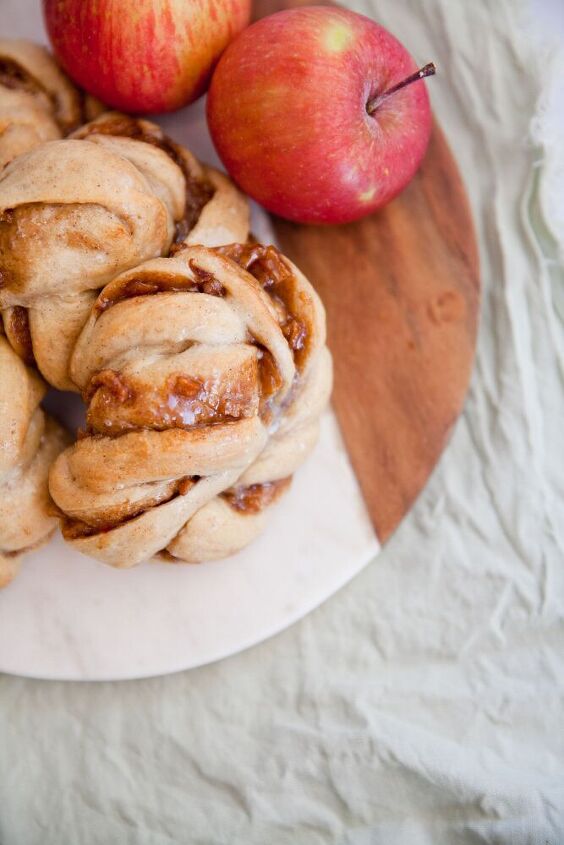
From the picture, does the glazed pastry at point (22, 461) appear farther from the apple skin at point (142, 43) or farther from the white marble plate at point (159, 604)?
the apple skin at point (142, 43)

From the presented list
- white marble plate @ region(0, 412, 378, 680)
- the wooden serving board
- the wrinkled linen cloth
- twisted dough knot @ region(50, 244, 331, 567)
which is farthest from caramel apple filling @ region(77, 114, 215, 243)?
white marble plate @ region(0, 412, 378, 680)

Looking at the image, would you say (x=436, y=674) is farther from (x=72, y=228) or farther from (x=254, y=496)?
(x=72, y=228)

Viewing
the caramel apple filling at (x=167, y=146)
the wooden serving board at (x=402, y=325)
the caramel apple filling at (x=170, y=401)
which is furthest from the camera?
the wooden serving board at (x=402, y=325)

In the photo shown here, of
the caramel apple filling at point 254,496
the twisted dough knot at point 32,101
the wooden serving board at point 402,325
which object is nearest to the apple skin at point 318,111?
the wooden serving board at point 402,325

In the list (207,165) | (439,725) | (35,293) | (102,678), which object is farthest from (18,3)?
(439,725)

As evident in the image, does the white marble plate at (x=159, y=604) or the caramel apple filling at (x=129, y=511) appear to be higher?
the caramel apple filling at (x=129, y=511)

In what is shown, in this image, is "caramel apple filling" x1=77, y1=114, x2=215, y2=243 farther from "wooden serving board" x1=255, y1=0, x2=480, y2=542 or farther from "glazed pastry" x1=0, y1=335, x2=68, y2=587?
"glazed pastry" x1=0, y1=335, x2=68, y2=587

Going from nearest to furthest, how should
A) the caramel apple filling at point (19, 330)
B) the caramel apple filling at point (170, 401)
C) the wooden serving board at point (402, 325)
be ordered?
the caramel apple filling at point (170, 401), the caramel apple filling at point (19, 330), the wooden serving board at point (402, 325)
